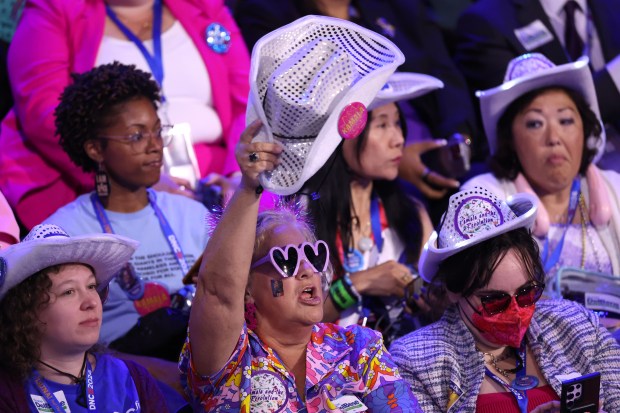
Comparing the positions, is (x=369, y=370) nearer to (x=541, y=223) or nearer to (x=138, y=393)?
(x=138, y=393)

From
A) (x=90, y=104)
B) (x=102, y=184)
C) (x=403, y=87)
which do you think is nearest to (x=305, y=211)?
(x=102, y=184)

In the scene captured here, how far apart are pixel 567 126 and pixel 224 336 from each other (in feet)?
8.25

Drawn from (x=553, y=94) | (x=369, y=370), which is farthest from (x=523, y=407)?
(x=553, y=94)

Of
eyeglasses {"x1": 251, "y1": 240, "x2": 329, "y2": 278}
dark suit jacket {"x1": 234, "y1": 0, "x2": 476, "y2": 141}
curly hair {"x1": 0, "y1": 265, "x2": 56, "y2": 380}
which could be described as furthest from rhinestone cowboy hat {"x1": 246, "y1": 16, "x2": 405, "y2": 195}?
dark suit jacket {"x1": 234, "y1": 0, "x2": 476, "y2": 141}

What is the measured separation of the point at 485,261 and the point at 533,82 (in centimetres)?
150

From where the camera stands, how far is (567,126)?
4.73 m

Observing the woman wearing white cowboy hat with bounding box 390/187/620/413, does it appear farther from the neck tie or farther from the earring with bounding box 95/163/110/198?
the neck tie

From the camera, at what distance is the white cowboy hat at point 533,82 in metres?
4.65

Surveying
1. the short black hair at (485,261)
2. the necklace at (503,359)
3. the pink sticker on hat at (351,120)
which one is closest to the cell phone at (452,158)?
the short black hair at (485,261)

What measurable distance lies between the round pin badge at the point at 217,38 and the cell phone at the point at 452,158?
114cm

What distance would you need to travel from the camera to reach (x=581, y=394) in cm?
322

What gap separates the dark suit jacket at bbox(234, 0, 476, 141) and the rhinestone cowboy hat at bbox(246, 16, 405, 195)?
8.18 feet

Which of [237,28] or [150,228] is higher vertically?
[237,28]

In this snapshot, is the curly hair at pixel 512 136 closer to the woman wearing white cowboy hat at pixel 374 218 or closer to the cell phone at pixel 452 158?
the cell phone at pixel 452 158
